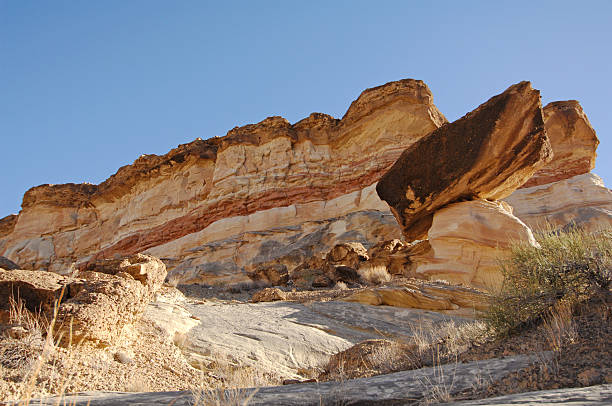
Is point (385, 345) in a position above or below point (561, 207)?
below

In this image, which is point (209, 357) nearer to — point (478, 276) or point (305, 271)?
point (478, 276)

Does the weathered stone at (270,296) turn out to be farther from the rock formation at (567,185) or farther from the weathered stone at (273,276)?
the rock formation at (567,185)

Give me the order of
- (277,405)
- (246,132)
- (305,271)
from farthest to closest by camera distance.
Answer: (246,132) < (305,271) < (277,405)

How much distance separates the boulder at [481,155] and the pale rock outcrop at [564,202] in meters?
13.5

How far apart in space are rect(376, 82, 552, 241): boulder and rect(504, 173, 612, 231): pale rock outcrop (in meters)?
13.5

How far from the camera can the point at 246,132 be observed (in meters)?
33.5

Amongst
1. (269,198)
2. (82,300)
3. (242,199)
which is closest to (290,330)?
(82,300)

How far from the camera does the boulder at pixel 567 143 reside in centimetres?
2946

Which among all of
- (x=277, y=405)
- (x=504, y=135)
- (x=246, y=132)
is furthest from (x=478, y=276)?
(x=246, y=132)

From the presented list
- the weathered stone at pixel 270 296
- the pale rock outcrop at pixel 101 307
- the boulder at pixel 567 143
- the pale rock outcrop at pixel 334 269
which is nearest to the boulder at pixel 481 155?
the pale rock outcrop at pixel 334 269

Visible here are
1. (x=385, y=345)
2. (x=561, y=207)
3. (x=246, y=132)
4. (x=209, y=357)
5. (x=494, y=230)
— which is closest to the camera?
(x=385, y=345)

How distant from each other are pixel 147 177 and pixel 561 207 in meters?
28.1

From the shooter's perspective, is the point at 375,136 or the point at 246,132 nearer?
the point at 375,136

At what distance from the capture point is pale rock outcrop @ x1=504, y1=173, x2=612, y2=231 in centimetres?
2506
